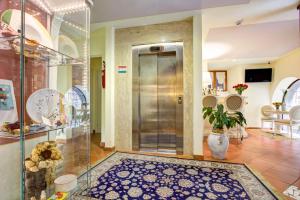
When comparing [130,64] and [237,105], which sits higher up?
[130,64]

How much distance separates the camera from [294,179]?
210 centimetres

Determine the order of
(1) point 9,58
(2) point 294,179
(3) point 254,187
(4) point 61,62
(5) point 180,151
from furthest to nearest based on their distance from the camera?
(5) point 180,151 < (2) point 294,179 < (3) point 254,187 < (4) point 61,62 < (1) point 9,58

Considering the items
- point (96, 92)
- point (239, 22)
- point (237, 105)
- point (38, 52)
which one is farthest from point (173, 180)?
point (96, 92)

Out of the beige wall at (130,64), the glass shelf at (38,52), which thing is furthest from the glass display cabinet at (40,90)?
the beige wall at (130,64)

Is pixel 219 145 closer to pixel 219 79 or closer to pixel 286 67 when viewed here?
pixel 286 67

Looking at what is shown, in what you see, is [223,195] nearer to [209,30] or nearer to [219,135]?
[219,135]

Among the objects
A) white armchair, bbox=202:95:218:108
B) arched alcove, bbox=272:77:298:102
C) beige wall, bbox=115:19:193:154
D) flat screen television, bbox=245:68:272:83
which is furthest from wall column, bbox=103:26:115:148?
arched alcove, bbox=272:77:298:102

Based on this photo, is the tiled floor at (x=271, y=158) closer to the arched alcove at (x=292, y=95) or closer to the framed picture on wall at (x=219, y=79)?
the arched alcove at (x=292, y=95)

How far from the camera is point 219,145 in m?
2.73

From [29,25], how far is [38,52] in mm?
201

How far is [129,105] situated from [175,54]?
1500 millimetres

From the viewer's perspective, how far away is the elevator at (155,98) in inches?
126

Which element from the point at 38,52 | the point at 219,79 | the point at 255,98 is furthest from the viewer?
the point at 219,79

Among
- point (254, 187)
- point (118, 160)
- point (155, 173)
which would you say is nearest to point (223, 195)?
point (254, 187)
